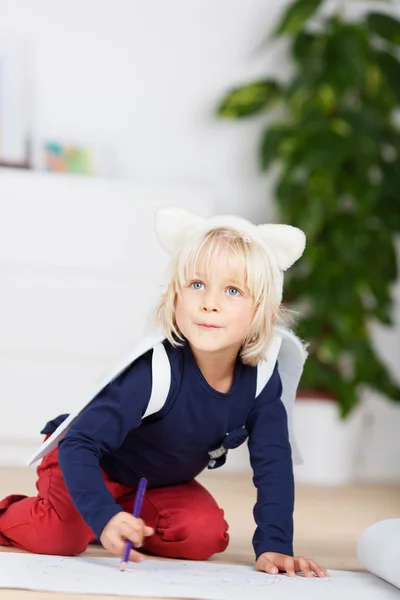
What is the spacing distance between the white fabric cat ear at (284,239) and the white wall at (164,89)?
1.90 meters

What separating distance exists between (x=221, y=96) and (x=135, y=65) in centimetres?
32

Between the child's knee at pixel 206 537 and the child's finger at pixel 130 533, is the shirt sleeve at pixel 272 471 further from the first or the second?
the child's finger at pixel 130 533

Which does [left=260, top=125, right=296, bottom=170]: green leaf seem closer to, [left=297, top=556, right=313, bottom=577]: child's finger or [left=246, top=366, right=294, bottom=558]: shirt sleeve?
[left=246, top=366, right=294, bottom=558]: shirt sleeve

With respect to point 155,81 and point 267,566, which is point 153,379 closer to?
point 267,566

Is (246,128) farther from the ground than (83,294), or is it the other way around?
(246,128)

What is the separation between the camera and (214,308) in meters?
1.40

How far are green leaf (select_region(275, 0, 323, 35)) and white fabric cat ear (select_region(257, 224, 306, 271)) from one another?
1853 millimetres

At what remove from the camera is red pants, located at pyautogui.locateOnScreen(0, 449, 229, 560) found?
1507mm

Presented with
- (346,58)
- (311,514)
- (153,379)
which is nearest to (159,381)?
(153,379)

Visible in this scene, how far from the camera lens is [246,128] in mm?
3379

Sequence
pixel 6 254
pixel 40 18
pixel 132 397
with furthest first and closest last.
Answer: pixel 40 18 < pixel 6 254 < pixel 132 397

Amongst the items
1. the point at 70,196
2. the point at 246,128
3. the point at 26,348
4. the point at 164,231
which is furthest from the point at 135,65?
the point at 164,231

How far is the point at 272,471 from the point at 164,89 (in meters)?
2.14

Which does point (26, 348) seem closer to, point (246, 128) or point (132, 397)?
point (246, 128)
